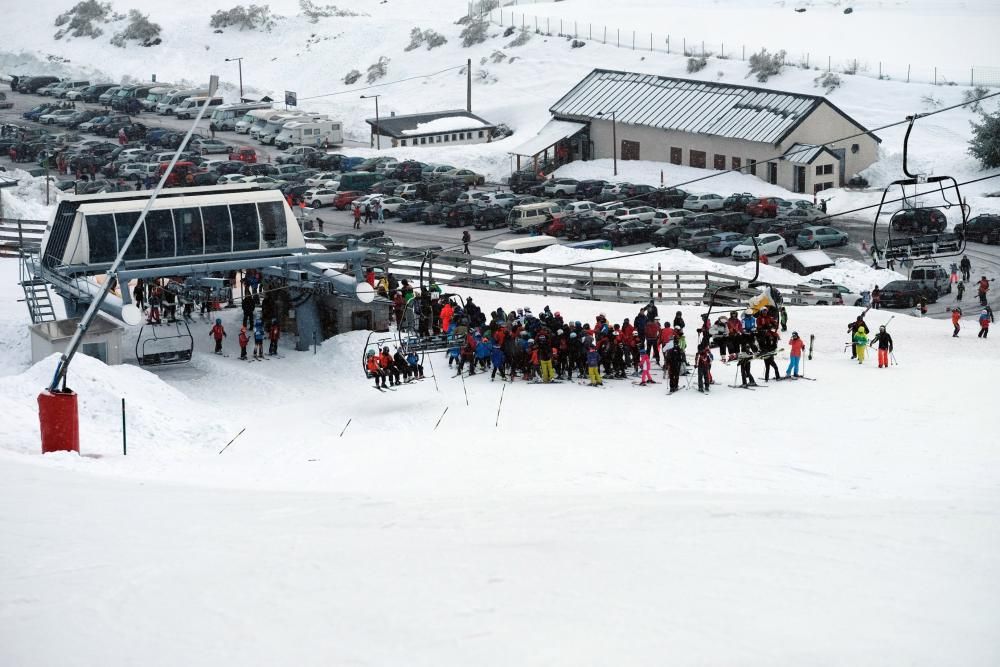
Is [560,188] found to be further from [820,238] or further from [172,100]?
[172,100]

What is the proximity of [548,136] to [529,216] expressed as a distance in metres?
15.9

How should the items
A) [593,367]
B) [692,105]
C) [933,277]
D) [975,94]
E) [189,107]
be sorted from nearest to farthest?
[593,367]
[933,277]
[692,105]
[975,94]
[189,107]

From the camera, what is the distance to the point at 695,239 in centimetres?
5194

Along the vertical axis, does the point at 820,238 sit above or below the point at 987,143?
below

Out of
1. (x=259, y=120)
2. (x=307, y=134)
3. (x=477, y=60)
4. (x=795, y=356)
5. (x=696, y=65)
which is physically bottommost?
(x=795, y=356)

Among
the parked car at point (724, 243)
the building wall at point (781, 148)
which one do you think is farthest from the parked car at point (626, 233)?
the building wall at point (781, 148)

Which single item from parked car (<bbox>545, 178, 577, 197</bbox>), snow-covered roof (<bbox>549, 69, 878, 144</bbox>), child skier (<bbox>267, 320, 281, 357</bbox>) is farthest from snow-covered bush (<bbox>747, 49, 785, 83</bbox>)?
child skier (<bbox>267, 320, 281, 357</bbox>)

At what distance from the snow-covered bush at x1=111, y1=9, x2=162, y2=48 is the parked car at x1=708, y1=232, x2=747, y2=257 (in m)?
70.7

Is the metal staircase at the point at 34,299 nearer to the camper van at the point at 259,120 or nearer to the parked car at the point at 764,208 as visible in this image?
the parked car at the point at 764,208

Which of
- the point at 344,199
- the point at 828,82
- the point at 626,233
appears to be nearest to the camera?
the point at 626,233

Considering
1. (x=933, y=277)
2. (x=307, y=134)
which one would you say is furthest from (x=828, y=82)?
(x=933, y=277)

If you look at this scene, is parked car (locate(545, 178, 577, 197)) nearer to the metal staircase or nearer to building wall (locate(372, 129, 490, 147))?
building wall (locate(372, 129, 490, 147))

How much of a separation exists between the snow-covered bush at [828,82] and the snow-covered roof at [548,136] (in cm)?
1502

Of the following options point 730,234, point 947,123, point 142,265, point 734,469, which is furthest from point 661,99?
point 734,469
